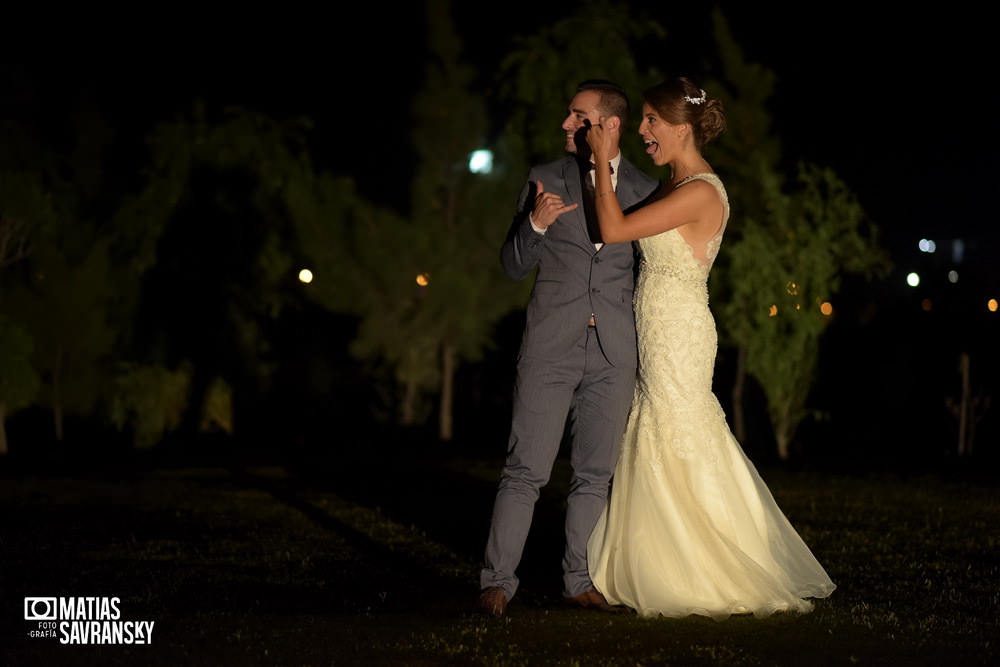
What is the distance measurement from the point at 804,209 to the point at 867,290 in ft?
46.8

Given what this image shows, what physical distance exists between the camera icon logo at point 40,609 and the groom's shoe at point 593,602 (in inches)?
97.6

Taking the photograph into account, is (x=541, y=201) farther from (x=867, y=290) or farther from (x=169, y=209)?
(x=867, y=290)

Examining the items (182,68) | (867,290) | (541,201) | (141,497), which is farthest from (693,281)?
(867,290)

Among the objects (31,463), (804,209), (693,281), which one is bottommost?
(31,463)

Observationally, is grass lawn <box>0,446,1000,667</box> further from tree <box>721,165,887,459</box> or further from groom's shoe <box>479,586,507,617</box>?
tree <box>721,165,887,459</box>

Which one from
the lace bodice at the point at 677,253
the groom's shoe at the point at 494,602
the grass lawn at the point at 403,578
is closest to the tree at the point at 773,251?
the grass lawn at the point at 403,578

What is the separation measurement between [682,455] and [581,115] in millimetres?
1709

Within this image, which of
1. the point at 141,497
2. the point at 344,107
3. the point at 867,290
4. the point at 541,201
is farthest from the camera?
the point at 867,290

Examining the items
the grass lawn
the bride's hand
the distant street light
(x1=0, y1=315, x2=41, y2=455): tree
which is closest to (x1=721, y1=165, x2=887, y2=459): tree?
the distant street light

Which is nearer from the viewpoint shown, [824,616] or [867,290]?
[824,616]

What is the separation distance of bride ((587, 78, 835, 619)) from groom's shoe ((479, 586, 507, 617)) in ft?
1.57

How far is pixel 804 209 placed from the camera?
1919cm

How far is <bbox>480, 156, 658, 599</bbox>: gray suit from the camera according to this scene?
20.9ft

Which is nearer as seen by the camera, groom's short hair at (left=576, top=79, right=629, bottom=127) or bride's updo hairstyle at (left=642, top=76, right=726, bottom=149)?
groom's short hair at (left=576, top=79, right=629, bottom=127)
